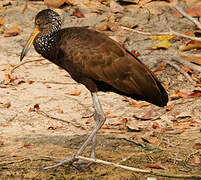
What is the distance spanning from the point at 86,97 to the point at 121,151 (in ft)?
6.60

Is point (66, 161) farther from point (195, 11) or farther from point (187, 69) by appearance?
point (195, 11)

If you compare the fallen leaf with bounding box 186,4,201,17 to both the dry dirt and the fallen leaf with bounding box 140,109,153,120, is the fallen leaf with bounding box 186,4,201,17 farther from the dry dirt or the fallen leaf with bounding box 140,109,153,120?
the fallen leaf with bounding box 140,109,153,120

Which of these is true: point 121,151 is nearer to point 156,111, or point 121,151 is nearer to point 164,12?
point 156,111

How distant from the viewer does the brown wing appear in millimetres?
4551

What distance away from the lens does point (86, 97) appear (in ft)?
21.7

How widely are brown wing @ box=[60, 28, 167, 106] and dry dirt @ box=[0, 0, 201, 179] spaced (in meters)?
0.64

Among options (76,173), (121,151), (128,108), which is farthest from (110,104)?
(76,173)

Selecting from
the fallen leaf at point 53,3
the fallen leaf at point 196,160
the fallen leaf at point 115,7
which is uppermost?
the fallen leaf at point 196,160

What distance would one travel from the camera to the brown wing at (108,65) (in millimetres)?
4551

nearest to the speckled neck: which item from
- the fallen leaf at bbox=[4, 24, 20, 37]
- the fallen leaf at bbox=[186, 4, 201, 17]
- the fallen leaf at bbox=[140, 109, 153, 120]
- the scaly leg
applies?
the scaly leg

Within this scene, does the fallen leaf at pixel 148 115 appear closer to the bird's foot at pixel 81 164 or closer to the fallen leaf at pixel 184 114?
the fallen leaf at pixel 184 114

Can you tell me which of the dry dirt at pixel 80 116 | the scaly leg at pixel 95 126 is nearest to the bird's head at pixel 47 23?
the scaly leg at pixel 95 126

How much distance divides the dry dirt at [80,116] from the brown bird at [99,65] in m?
0.44

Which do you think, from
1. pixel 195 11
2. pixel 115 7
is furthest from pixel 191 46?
pixel 115 7
